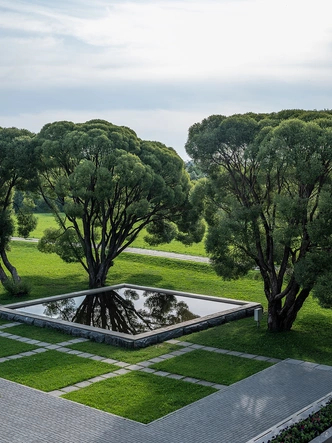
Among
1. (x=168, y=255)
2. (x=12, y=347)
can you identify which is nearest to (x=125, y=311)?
(x=12, y=347)

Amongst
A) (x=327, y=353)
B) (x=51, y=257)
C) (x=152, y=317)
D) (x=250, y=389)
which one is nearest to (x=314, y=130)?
(x=327, y=353)

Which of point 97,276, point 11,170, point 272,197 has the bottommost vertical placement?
point 97,276

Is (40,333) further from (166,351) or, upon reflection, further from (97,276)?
(97,276)

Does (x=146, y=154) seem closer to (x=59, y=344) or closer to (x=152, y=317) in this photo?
(x=152, y=317)

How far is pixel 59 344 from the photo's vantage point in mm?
16203

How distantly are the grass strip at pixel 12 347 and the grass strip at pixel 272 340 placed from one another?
14.8 ft

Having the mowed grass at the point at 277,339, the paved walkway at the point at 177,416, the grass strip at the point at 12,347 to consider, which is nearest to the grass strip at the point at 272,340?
the mowed grass at the point at 277,339

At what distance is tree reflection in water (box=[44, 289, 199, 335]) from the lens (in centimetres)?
1827

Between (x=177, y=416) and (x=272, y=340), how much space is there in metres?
6.26

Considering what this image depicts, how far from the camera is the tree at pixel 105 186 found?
22500mm

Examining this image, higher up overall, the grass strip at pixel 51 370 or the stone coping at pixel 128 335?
the stone coping at pixel 128 335

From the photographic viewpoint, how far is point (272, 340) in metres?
16.5

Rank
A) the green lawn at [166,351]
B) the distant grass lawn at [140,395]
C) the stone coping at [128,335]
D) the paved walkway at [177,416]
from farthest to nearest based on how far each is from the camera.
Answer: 1. the stone coping at [128,335]
2. the green lawn at [166,351]
3. the distant grass lawn at [140,395]
4. the paved walkway at [177,416]

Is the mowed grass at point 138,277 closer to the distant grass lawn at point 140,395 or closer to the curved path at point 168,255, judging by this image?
the curved path at point 168,255
